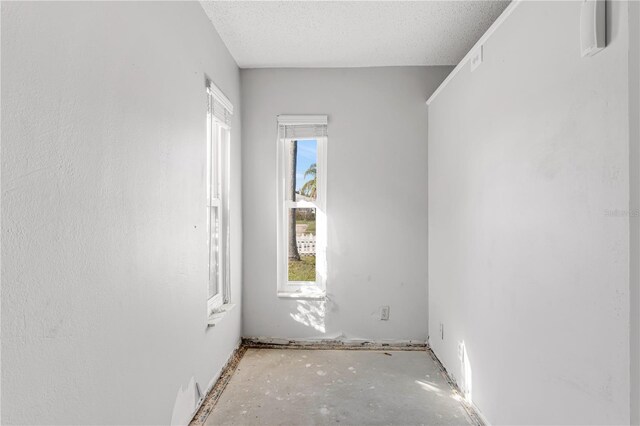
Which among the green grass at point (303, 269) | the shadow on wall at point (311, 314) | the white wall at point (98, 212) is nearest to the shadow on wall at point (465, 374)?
the shadow on wall at point (311, 314)

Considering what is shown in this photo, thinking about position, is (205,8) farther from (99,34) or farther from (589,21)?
(589,21)

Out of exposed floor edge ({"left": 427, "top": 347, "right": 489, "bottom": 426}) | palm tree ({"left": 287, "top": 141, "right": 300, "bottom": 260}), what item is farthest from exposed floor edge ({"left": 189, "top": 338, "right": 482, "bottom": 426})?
palm tree ({"left": 287, "top": 141, "right": 300, "bottom": 260})

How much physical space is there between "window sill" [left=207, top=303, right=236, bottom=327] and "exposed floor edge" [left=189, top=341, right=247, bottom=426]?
43cm

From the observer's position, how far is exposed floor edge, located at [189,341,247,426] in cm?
213

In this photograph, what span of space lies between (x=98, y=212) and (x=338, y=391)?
6.51 feet

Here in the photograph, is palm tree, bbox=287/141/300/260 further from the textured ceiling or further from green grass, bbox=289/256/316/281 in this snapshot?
the textured ceiling

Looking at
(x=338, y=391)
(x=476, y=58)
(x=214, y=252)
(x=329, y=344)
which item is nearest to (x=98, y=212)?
(x=214, y=252)

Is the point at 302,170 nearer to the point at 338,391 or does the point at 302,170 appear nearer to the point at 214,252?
the point at 214,252

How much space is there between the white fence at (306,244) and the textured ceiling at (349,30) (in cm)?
164

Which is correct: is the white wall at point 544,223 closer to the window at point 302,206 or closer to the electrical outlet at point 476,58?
the electrical outlet at point 476,58

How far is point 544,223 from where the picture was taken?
1493mm

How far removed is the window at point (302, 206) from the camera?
3.32 meters

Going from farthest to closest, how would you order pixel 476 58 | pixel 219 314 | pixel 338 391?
pixel 219 314, pixel 338 391, pixel 476 58

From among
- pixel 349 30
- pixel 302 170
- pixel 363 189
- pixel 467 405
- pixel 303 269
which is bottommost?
pixel 467 405
